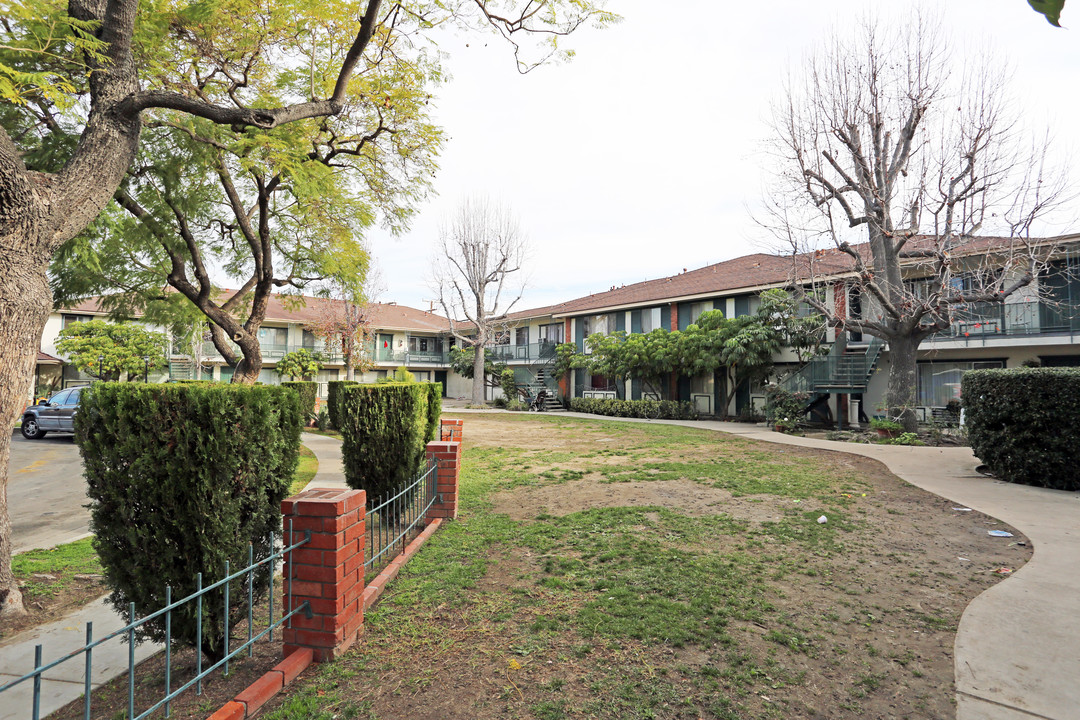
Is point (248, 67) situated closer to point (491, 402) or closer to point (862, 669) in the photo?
point (862, 669)

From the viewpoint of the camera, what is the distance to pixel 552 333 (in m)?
35.6

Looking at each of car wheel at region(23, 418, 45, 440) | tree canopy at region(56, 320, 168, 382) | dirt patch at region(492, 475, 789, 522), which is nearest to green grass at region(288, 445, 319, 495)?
dirt patch at region(492, 475, 789, 522)

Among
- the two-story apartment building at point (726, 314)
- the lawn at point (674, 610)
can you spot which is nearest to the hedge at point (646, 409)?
the two-story apartment building at point (726, 314)

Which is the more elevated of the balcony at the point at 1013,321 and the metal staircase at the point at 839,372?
the balcony at the point at 1013,321

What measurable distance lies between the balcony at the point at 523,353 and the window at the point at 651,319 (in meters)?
6.73

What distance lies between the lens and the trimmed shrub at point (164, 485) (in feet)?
10.1

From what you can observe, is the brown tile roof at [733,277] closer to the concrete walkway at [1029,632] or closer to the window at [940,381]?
the window at [940,381]

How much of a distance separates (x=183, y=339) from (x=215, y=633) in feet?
44.0

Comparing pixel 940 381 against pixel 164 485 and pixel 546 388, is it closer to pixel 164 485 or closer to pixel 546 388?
pixel 546 388

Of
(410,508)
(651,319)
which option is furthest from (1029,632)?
(651,319)

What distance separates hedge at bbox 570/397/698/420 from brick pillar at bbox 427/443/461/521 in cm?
1881

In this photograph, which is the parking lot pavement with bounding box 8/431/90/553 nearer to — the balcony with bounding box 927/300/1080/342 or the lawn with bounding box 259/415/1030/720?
the lawn with bounding box 259/415/1030/720

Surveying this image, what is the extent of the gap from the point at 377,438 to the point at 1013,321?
797 inches

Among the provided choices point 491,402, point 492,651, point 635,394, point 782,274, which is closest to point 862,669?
point 492,651
